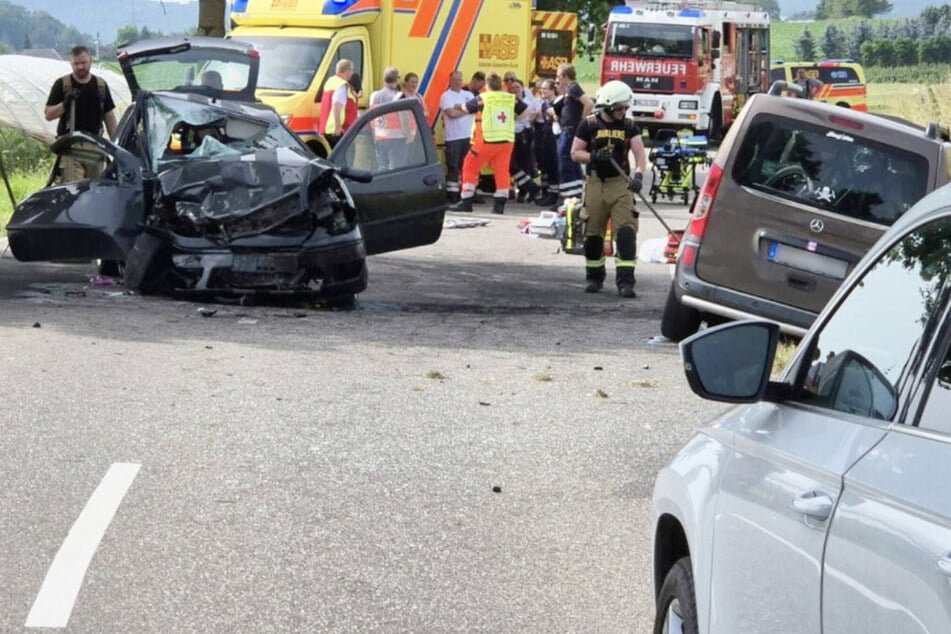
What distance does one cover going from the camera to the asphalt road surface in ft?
19.1

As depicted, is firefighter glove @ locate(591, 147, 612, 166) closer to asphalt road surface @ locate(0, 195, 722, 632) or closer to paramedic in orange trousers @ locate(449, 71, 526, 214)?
asphalt road surface @ locate(0, 195, 722, 632)

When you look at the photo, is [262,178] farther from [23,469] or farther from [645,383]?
[23,469]

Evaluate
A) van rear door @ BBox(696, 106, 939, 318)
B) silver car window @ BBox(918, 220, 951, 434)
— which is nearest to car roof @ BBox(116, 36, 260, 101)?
van rear door @ BBox(696, 106, 939, 318)

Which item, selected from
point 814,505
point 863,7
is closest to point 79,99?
point 814,505

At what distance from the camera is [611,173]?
14.8 meters

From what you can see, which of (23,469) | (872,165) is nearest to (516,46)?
(872,165)

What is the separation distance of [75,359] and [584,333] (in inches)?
150

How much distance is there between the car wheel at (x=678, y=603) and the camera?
3854 mm

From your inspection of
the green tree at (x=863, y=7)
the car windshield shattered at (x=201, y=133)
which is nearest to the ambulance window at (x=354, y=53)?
the car windshield shattered at (x=201, y=133)

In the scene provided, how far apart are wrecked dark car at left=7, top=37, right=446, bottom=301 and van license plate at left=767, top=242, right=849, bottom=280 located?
385 centimetres

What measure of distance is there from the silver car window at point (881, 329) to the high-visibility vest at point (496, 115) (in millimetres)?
19868

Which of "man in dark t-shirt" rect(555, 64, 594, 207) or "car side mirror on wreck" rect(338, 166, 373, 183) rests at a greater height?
"car side mirror on wreck" rect(338, 166, 373, 183)

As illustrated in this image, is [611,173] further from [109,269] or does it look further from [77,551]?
[77,551]

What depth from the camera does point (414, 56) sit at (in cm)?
2566
